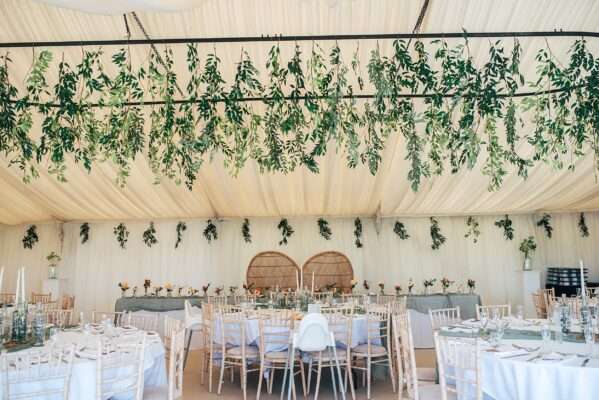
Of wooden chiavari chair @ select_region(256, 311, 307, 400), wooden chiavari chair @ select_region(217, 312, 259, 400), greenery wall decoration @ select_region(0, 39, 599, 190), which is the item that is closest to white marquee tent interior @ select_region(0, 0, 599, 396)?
greenery wall decoration @ select_region(0, 39, 599, 190)

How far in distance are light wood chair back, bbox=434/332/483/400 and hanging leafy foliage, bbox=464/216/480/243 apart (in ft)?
28.2

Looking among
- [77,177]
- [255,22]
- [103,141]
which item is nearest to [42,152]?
[103,141]

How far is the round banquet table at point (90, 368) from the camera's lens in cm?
346

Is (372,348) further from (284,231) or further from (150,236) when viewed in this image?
(150,236)

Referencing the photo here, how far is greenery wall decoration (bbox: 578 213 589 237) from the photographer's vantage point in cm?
1146

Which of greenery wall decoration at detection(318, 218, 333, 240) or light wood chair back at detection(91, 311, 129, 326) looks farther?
greenery wall decoration at detection(318, 218, 333, 240)

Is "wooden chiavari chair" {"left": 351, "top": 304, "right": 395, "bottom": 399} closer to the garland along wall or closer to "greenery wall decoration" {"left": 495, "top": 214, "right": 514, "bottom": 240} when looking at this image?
the garland along wall

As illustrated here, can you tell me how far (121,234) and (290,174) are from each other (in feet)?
18.2

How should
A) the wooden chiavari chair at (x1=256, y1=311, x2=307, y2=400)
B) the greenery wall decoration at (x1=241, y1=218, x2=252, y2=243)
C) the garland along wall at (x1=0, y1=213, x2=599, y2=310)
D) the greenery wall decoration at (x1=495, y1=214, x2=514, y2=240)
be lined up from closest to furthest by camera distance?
the wooden chiavari chair at (x1=256, y1=311, x2=307, y2=400), the garland along wall at (x1=0, y1=213, x2=599, y2=310), the greenery wall decoration at (x1=495, y1=214, x2=514, y2=240), the greenery wall decoration at (x1=241, y1=218, x2=252, y2=243)

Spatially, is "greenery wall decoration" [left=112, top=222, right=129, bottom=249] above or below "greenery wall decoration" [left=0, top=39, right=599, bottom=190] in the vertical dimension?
below

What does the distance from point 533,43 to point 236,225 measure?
328 inches

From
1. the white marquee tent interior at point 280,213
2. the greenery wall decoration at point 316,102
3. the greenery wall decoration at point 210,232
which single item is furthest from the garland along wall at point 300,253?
the greenery wall decoration at point 316,102

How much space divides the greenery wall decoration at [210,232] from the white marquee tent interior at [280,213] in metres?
0.11

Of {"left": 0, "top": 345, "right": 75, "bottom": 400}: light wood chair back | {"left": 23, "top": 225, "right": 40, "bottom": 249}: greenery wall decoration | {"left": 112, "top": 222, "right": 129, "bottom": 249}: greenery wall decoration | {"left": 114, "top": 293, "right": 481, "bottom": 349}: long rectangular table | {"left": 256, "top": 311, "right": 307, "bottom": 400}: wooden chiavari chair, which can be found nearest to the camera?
{"left": 0, "top": 345, "right": 75, "bottom": 400}: light wood chair back
